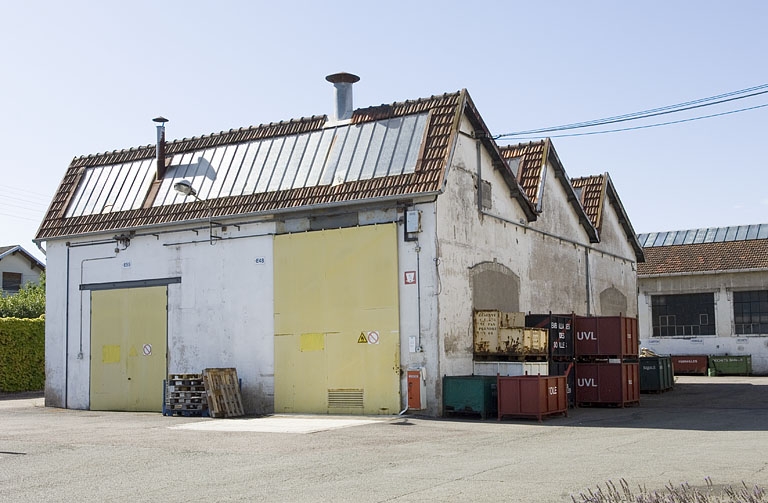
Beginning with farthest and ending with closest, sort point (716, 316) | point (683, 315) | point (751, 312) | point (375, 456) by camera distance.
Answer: point (683, 315), point (716, 316), point (751, 312), point (375, 456)

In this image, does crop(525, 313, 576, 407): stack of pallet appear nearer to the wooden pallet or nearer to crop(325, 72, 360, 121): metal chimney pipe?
crop(325, 72, 360, 121): metal chimney pipe

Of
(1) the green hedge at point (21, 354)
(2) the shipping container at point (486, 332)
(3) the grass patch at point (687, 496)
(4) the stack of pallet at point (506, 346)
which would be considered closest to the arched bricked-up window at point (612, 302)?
(4) the stack of pallet at point (506, 346)

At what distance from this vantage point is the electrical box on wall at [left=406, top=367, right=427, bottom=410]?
20.8m

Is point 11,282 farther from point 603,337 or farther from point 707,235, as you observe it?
point 603,337

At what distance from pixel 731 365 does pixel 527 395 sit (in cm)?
2630

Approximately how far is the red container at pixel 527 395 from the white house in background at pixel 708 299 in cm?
2649

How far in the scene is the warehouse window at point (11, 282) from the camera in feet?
199

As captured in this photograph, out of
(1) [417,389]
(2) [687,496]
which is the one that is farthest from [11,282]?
(2) [687,496]

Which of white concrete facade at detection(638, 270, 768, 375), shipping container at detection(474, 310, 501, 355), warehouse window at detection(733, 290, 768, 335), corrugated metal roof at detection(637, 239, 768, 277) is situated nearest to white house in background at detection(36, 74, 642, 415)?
shipping container at detection(474, 310, 501, 355)

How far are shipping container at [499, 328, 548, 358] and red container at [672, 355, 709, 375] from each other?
76.0 feet

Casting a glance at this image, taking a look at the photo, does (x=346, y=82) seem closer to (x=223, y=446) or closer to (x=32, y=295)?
(x=223, y=446)

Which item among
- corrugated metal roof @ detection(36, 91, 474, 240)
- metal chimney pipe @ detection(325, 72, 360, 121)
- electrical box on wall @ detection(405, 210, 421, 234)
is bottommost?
electrical box on wall @ detection(405, 210, 421, 234)

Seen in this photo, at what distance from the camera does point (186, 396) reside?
2269cm

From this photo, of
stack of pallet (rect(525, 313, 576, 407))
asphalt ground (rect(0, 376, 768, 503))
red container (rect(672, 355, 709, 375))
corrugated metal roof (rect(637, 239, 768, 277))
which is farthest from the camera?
corrugated metal roof (rect(637, 239, 768, 277))
